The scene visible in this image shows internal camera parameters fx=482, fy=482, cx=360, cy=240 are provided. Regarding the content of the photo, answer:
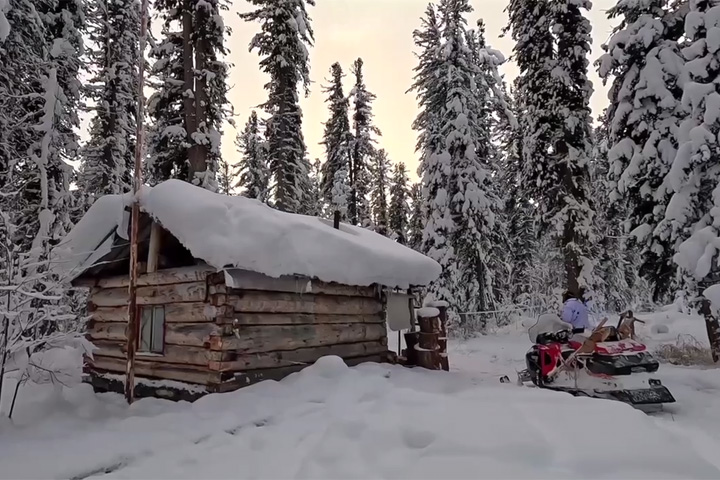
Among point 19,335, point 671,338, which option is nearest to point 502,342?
point 671,338

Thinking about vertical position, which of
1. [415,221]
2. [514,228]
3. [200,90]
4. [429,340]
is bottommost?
[429,340]

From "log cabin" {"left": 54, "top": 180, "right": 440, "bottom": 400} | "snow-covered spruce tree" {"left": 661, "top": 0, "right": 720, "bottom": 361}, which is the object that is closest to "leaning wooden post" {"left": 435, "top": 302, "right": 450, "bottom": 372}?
"log cabin" {"left": 54, "top": 180, "right": 440, "bottom": 400}

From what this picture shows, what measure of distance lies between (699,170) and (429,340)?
6622 millimetres

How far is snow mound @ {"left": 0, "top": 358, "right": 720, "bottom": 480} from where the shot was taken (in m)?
4.04

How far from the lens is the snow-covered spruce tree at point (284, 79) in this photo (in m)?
19.8

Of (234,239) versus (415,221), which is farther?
(415,221)

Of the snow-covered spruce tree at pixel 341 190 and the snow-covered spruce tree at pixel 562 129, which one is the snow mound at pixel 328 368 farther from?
the snow-covered spruce tree at pixel 341 190

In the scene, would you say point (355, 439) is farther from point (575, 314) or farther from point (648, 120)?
point (648, 120)

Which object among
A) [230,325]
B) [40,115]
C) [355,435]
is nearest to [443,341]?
[230,325]

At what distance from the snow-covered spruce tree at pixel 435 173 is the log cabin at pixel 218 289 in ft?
29.8

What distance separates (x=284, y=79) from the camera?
20.3m

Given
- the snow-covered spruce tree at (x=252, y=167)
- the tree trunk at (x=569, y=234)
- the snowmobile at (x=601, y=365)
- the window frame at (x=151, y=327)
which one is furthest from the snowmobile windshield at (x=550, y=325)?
the snow-covered spruce tree at (x=252, y=167)

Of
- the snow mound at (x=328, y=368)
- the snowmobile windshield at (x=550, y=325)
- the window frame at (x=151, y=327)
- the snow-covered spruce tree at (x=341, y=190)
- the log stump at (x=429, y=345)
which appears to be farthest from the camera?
the snow-covered spruce tree at (x=341, y=190)

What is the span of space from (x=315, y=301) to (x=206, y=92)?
29.3ft
